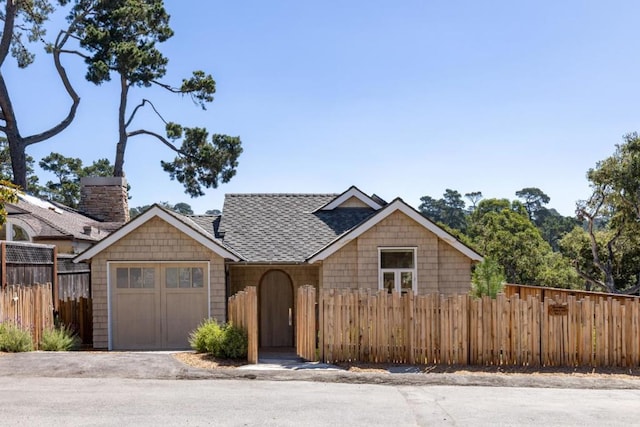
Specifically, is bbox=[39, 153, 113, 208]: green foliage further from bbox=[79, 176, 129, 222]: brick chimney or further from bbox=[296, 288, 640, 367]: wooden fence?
bbox=[296, 288, 640, 367]: wooden fence

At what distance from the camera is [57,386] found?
9984mm

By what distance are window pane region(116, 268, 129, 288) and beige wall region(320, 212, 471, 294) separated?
5.35 meters

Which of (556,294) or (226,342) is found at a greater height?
(556,294)

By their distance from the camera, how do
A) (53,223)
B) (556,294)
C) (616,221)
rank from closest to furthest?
1. (556,294)
2. (53,223)
3. (616,221)

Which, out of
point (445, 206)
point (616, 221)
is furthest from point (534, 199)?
point (616, 221)

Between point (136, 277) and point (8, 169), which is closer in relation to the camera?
point (136, 277)

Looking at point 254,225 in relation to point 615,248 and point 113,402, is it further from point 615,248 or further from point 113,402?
point 615,248

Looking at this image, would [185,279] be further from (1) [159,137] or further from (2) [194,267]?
(1) [159,137]

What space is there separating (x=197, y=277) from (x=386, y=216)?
5402mm

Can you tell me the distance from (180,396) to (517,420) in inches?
197

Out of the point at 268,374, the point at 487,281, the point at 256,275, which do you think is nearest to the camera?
the point at 268,374

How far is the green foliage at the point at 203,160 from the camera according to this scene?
37500 millimetres

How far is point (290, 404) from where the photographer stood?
8914mm

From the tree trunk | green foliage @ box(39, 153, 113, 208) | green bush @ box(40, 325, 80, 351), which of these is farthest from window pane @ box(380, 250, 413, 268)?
green foliage @ box(39, 153, 113, 208)
